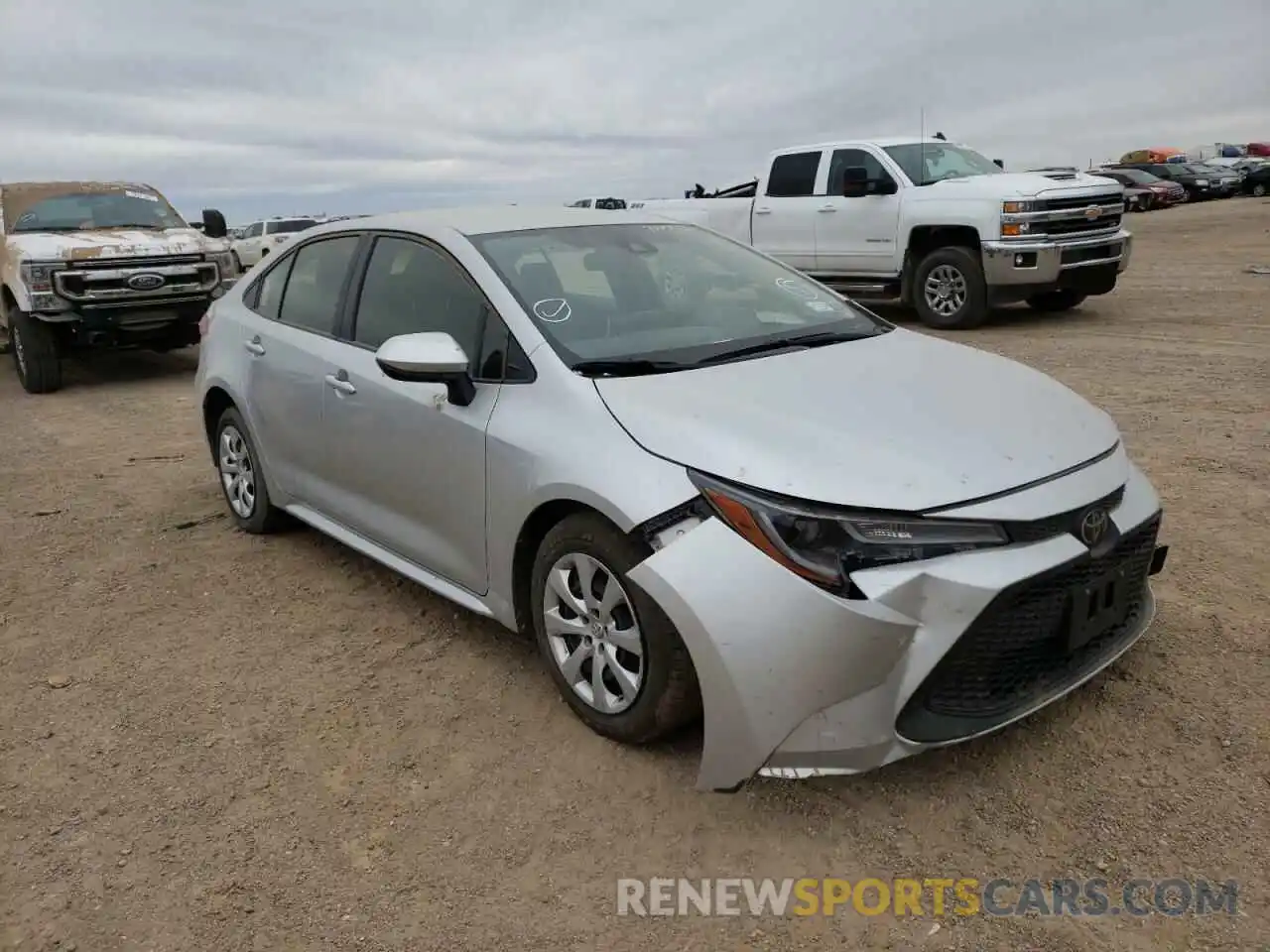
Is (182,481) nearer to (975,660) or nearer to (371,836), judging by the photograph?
(371,836)

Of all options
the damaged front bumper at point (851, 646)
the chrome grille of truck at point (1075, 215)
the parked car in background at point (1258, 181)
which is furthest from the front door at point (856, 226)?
the parked car in background at point (1258, 181)

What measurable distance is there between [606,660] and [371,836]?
810mm

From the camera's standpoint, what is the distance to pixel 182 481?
20.9ft

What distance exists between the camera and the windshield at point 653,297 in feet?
11.2

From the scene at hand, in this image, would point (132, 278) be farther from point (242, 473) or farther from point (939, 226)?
point (939, 226)

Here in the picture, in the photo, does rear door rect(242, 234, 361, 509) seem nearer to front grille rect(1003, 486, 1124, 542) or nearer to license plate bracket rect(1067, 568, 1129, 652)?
front grille rect(1003, 486, 1124, 542)

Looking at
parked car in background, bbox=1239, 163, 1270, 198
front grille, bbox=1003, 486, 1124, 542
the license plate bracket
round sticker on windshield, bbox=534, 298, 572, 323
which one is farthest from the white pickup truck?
parked car in background, bbox=1239, 163, 1270, 198

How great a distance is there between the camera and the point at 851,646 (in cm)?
249

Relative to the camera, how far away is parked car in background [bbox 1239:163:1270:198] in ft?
120

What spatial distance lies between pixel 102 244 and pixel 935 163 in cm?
853

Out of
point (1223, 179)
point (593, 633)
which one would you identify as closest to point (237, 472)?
point (593, 633)

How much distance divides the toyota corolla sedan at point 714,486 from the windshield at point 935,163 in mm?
7437

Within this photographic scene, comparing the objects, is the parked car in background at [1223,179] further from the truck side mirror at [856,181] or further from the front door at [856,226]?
the truck side mirror at [856,181]

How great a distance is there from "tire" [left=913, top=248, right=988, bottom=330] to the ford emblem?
7.69m
